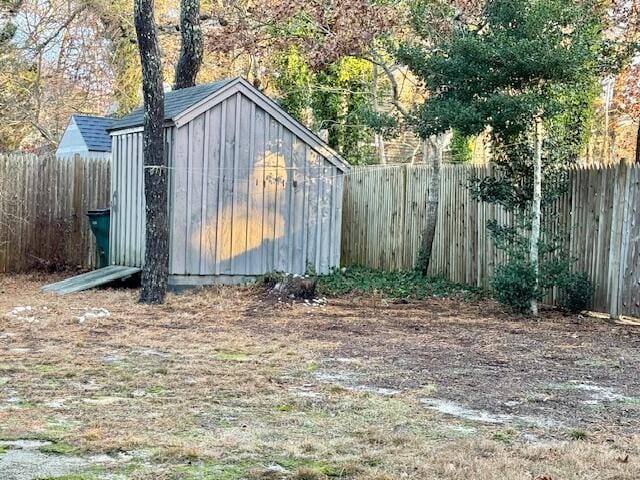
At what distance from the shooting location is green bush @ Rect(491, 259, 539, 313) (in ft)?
31.7

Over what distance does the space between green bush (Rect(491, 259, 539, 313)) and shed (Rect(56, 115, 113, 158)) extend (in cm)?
969

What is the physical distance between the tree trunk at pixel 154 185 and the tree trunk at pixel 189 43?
14.4ft

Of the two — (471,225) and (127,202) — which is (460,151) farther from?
(127,202)

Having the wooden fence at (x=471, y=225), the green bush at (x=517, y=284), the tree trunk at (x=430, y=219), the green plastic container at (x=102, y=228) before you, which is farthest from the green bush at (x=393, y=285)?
the green plastic container at (x=102, y=228)

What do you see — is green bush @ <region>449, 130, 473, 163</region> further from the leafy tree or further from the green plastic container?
the green plastic container

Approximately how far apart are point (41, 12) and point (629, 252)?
16.0 metres

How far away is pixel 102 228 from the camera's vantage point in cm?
1361

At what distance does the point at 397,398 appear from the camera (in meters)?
5.35

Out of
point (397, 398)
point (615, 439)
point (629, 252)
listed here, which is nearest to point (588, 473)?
point (615, 439)

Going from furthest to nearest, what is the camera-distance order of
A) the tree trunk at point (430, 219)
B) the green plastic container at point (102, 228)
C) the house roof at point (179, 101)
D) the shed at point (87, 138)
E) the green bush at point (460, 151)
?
the green bush at point (460, 151) → the shed at point (87, 138) → the green plastic container at point (102, 228) → the tree trunk at point (430, 219) → the house roof at point (179, 101)

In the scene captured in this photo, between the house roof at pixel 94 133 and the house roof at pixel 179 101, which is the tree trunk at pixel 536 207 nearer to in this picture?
the house roof at pixel 179 101

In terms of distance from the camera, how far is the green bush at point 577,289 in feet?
31.7

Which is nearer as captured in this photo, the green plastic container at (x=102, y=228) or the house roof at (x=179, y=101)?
the house roof at (x=179, y=101)

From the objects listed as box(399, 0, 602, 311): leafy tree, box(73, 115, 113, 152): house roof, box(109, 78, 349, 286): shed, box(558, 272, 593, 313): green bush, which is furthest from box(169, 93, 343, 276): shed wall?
box(73, 115, 113, 152): house roof
